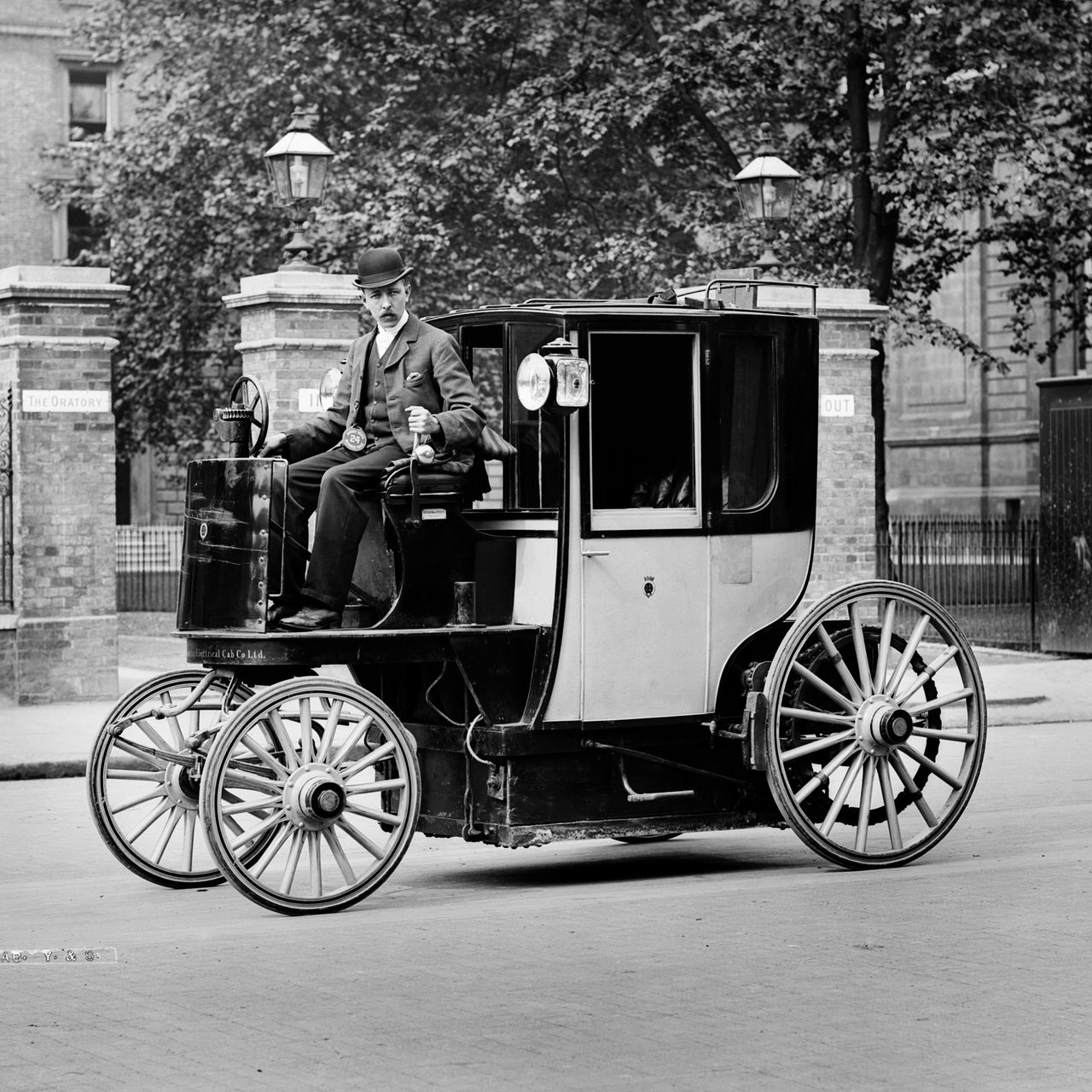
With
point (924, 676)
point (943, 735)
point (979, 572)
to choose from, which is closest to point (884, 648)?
point (924, 676)

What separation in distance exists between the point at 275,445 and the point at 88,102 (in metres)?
39.5

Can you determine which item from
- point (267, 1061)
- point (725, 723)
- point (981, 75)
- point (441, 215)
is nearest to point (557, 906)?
point (725, 723)

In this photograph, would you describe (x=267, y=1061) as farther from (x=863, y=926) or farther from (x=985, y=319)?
(x=985, y=319)

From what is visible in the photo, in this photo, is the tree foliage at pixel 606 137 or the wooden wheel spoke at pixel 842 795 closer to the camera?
A: the wooden wheel spoke at pixel 842 795

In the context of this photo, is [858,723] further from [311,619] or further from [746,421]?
[311,619]

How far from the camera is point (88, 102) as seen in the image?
152 ft

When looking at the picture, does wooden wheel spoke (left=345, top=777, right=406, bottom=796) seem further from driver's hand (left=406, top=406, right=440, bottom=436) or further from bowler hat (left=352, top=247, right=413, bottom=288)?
bowler hat (left=352, top=247, right=413, bottom=288)

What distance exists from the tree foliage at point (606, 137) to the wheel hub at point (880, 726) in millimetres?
13345

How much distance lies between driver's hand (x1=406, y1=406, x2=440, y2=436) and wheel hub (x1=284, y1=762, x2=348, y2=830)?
1378 mm

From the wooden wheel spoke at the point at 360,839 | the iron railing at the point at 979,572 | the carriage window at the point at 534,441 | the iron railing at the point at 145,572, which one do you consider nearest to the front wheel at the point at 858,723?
the carriage window at the point at 534,441

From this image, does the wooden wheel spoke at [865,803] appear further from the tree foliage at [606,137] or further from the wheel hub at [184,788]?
the tree foliage at [606,137]

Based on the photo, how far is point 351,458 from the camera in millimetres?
8867

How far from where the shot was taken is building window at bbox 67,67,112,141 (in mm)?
46219

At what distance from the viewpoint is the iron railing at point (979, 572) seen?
23.8 m
